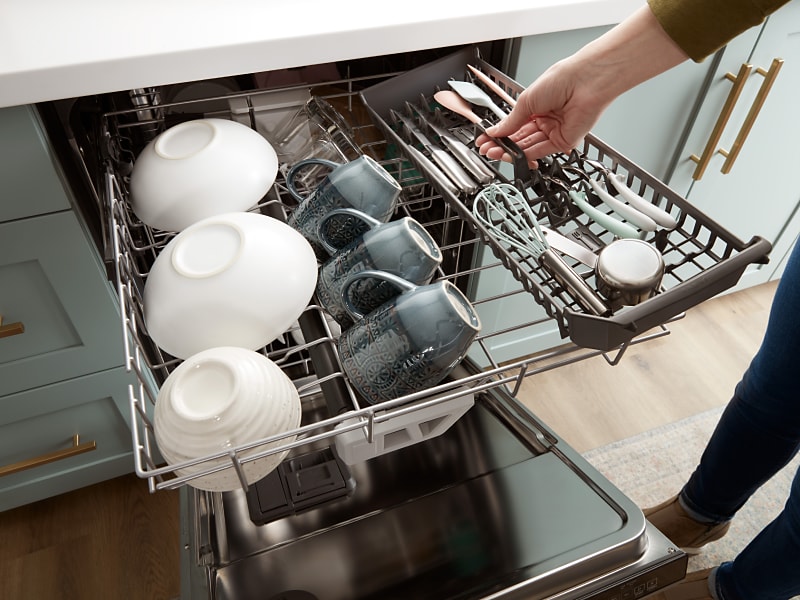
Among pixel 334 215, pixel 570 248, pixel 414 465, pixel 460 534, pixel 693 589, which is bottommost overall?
pixel 693 589

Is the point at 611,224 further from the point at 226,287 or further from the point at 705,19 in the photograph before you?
the point at 226,287

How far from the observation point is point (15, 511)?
128 centimetres

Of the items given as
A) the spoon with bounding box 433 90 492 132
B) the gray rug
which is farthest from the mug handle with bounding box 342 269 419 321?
the gray rug

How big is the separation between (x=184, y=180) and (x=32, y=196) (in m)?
0.25

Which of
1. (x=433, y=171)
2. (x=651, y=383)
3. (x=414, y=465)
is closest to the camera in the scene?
(x=433, y=171)

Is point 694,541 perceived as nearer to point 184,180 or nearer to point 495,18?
point 495,18

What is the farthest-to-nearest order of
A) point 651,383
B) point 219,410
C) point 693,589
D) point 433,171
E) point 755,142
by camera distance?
point 651,383 → point 755,142 → point 693,589 → point 433,171 → point 219,410

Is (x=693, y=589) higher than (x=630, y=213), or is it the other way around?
(x=630, y=213)

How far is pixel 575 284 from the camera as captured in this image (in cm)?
55

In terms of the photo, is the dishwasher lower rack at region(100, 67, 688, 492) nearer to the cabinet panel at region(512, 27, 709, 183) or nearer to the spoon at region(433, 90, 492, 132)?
the spoon at region(433, 90, 492, 132)

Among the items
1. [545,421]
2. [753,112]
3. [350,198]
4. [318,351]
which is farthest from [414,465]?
[753,112]

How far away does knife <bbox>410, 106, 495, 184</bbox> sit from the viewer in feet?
2.42

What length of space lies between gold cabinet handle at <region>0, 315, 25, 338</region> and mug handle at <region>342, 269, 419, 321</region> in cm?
61

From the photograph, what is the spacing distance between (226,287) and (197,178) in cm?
20
